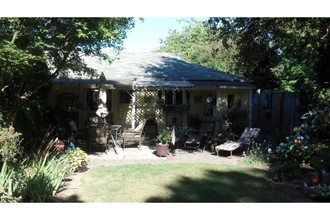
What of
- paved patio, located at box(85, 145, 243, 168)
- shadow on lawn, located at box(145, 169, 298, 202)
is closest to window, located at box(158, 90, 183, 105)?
paved patio, located at box(85, 145, 243, 168)

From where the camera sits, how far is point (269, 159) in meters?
10.7

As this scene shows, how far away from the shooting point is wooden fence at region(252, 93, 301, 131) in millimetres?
18891

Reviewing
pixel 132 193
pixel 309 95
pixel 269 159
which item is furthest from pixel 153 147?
pixel 309 95

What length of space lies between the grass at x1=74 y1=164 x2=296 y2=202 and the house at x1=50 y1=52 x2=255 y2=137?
6.96 metres

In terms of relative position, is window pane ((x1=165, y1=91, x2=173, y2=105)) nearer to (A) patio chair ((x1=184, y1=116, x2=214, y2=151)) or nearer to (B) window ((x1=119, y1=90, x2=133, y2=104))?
(B) window ((x1=119, y1=90, x2=133, y2=104))

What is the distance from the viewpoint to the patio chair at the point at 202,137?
43.3ft

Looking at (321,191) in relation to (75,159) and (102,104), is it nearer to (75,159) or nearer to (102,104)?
(75,159)

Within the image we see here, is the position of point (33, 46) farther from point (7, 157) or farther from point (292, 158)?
point (292, 158)

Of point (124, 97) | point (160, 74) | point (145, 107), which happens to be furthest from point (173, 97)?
point (124, 97)

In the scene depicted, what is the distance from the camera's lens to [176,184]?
8.06 m

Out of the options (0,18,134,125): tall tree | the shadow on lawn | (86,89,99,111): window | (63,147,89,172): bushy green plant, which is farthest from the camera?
(86,89,99,111): window

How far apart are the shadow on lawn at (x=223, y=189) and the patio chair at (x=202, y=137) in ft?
13.0
